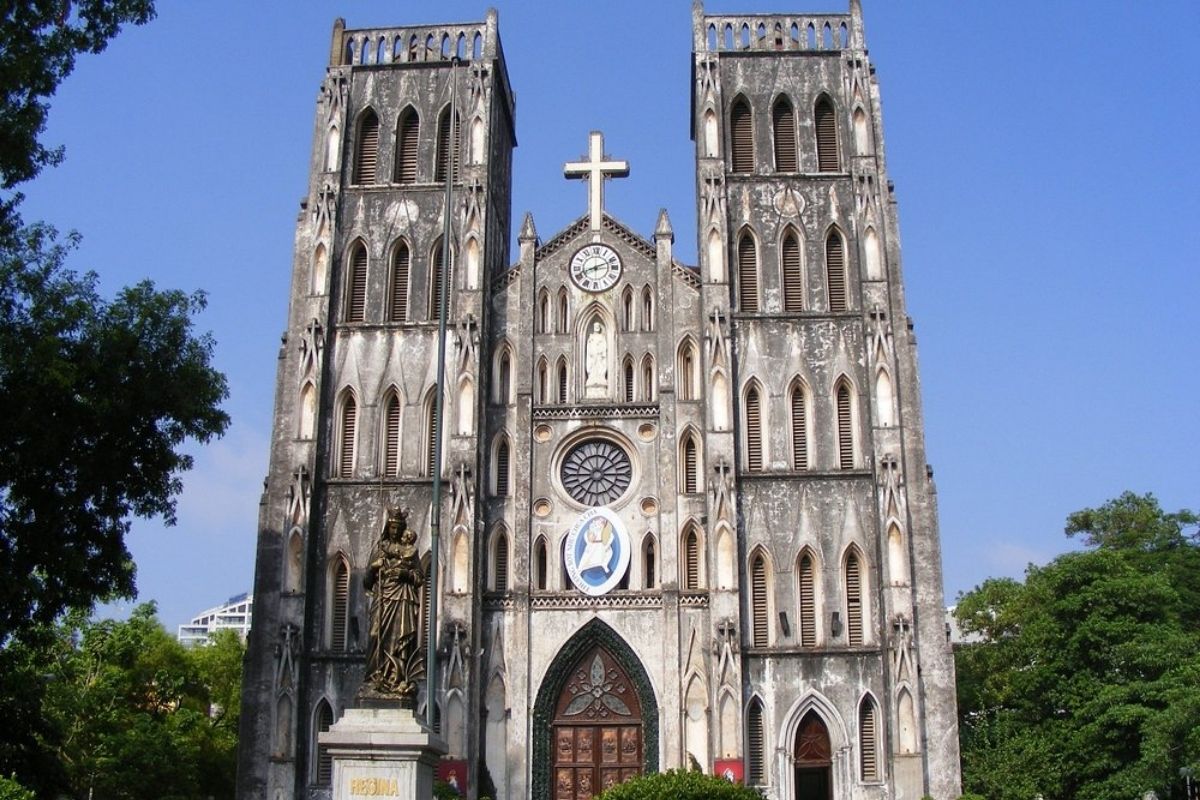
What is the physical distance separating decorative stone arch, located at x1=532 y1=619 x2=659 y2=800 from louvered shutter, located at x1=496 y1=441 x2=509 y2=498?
366cm

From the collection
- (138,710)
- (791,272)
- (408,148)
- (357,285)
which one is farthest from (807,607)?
(138,710)

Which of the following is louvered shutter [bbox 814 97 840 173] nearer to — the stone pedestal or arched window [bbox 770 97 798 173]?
arched window [bbox 770 97 798 173]

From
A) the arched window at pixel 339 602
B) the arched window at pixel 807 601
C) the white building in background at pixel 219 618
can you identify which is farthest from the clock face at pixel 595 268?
the white building in background at pixel 219 618

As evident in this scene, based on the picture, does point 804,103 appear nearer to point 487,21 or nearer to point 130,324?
point 487,21

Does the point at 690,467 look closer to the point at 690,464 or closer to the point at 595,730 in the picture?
the point at 690,464

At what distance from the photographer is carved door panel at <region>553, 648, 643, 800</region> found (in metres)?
30.1

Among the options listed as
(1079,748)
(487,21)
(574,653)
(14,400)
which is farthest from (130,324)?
(1079,748)

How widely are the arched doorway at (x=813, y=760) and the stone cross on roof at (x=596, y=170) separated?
13247 mm

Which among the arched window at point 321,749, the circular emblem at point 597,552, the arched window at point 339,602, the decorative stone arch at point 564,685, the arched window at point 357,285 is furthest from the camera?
the arched window at point 357,285

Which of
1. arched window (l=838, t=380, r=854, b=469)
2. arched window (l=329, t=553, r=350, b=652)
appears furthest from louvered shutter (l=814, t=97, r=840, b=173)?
arched window (l=329, t=553, r=350, b=652)

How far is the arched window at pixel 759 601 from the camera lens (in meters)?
30.0

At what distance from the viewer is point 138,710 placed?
40531 mm

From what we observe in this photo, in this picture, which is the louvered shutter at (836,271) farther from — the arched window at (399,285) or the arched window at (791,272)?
the arched window at (399,285)

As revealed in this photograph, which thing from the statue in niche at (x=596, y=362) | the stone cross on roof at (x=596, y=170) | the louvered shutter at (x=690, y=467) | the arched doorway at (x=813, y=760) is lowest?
the arched doorway at (x=813, y=760)
